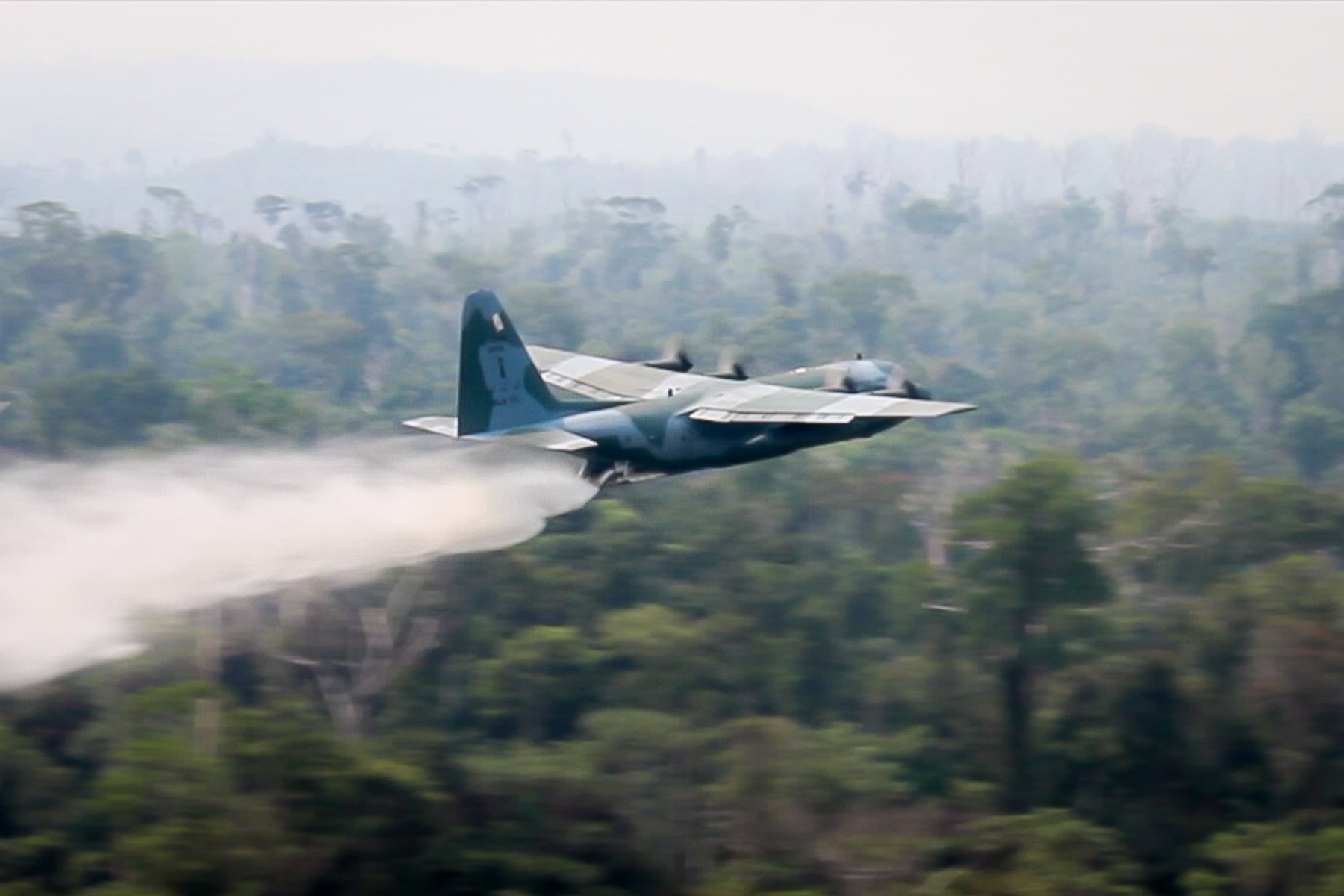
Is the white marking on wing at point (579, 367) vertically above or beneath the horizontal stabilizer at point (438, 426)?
above

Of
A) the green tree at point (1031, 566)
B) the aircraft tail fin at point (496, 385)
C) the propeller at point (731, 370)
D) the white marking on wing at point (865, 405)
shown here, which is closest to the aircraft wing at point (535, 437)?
the aircraft tail fin at point (496, 385)

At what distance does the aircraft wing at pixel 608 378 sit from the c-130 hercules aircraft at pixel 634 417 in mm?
1739

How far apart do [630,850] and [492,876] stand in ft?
11.8

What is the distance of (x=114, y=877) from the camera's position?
127 ft

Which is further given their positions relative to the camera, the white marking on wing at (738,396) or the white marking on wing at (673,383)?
the white marking on wing at (673,383)

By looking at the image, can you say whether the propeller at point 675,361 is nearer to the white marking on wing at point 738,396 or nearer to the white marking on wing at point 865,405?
the white marking on wing at point 738,396

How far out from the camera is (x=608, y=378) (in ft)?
131

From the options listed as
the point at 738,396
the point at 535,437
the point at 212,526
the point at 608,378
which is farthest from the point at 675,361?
the point at 212,526

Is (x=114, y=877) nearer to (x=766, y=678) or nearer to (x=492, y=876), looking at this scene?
(x=492, y=876)

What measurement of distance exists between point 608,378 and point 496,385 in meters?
5.26

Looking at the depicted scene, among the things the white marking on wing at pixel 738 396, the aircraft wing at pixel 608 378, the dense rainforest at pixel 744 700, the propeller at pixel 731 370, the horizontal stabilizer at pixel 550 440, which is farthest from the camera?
the dense rainforest at pixel 744 700

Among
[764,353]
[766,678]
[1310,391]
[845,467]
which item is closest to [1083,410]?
[1310,391]

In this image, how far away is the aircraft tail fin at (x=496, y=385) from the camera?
3497 cm

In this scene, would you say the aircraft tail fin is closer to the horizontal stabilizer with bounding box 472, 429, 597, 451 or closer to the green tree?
the horizontal stabilizer with bounding box 472, 429, 597, 451
